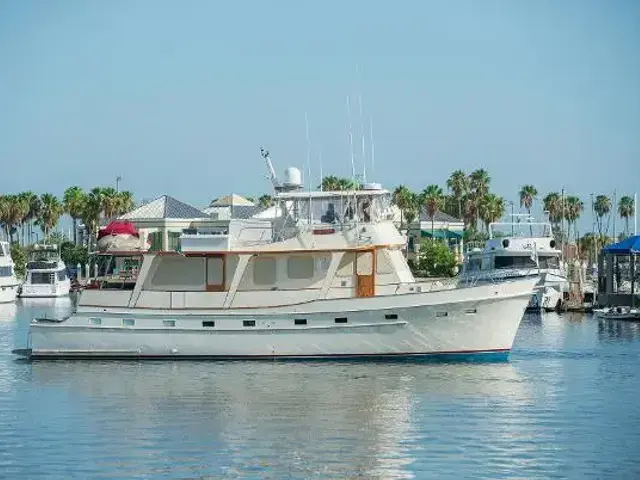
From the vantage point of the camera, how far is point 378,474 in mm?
24297

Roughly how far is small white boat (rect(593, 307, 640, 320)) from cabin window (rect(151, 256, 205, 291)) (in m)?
37.5

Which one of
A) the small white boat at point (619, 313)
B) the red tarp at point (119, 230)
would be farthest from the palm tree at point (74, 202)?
the red tarp at point (119, 230)

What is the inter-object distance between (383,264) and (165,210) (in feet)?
250

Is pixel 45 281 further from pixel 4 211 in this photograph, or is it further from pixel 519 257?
pixel 519 257

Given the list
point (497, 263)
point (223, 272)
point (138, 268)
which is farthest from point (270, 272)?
point (497, 263)

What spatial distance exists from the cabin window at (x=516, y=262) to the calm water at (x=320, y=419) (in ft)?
103

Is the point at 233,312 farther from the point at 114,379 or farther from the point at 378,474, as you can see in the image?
the point at 378,474

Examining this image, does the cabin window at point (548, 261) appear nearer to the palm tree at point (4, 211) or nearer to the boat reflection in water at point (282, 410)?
the boat reflection in water at point (282, 410)

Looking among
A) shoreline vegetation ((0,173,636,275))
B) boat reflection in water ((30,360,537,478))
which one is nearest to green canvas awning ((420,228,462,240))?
shoreline vegetation ((0,173,636,275))

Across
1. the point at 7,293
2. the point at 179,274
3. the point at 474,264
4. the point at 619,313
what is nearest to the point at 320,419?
the point at 179,274

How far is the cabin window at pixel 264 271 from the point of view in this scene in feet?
134

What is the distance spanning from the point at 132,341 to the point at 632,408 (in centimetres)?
1542

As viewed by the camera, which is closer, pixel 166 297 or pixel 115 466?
pixel 115 466

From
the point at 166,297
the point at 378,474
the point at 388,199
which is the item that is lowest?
the point at 378,474
